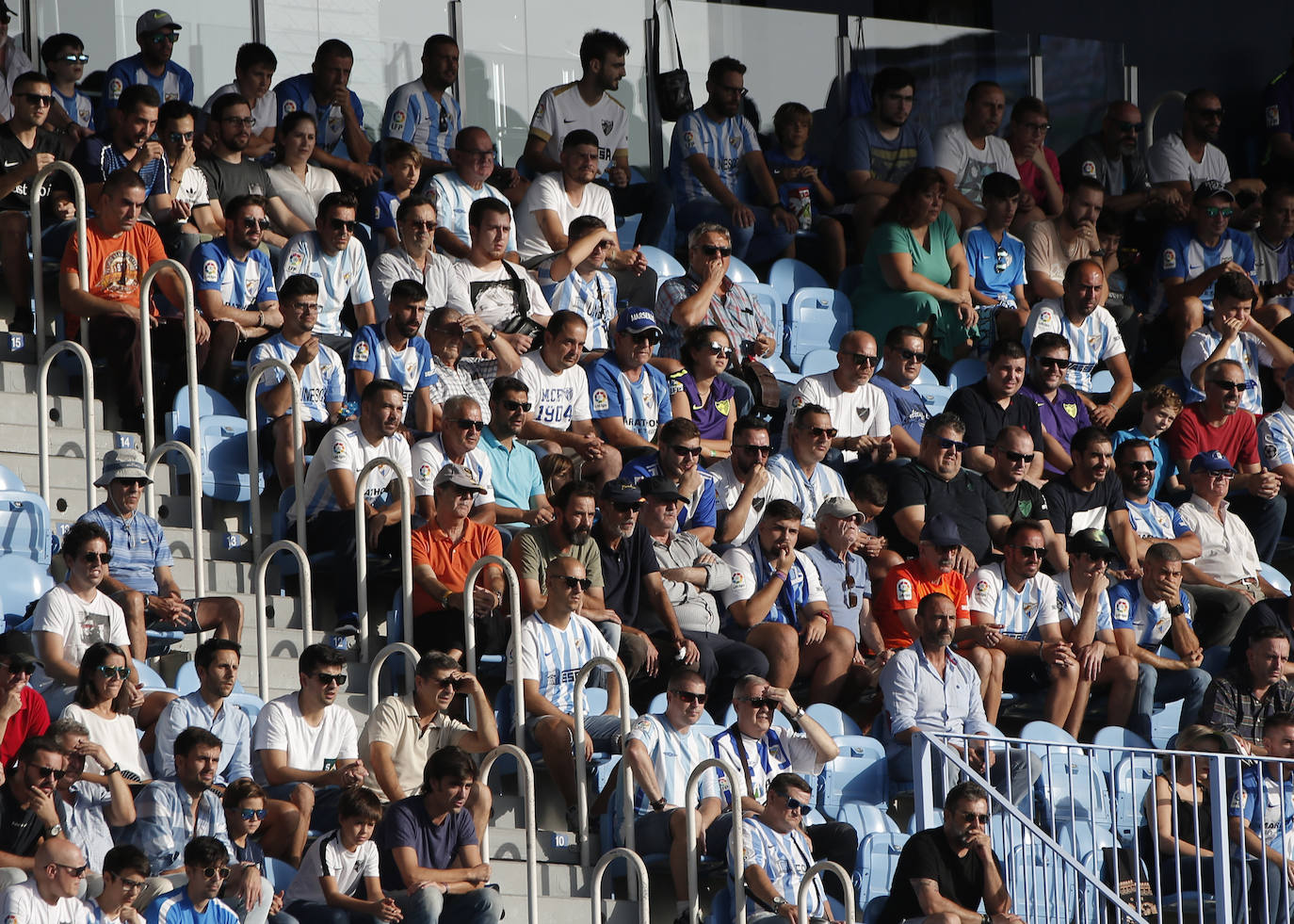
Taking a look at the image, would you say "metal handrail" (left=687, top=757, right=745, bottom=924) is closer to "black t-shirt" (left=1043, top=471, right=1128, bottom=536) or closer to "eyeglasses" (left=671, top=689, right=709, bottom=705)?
"eyeglasses" (left=671, top=689, right=709, bottom=705)

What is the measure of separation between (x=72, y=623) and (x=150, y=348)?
167 cm

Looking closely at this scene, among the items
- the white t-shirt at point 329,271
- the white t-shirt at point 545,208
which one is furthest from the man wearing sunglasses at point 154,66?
the white t-shirt at point 545,208

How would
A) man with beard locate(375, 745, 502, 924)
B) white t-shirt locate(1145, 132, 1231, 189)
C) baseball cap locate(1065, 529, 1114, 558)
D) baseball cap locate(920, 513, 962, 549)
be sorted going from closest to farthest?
man with beard locate(375, 745, 502, 924) < baseball cap locate(920, 513, 962, 549) < baseball cap locate(1065, 529, 1114, 558) < white t-shirt locate(1145, 132, 1231, 189)

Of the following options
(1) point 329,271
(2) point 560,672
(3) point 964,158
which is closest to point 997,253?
(3) point 964,158

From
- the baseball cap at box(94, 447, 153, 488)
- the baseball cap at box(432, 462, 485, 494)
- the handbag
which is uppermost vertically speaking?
the handbag

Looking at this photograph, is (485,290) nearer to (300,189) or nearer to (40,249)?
(300,189)

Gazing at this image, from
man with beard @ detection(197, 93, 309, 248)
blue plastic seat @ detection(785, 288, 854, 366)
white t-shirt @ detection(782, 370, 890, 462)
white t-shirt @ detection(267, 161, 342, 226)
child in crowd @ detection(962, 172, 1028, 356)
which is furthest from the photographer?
child in crowd @ detection(962, 172, 1028, 356)

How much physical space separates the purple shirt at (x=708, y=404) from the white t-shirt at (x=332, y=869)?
3.80 metres

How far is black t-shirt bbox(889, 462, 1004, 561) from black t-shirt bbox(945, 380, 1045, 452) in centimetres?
55

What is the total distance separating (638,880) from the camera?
26.8 ft

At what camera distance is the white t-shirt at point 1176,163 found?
45.9ft

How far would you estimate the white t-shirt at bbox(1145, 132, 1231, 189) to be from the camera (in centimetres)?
1398

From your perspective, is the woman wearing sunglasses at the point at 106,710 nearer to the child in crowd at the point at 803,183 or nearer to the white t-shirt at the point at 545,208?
the white t-shirt at the point at 545,208

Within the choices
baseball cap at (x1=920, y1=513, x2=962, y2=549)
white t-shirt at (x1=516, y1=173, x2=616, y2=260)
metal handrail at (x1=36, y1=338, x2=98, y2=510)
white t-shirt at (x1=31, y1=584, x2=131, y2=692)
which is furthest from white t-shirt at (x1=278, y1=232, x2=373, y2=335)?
baseball cap at (x1=920, y1=513, x2=962, y2=549)
